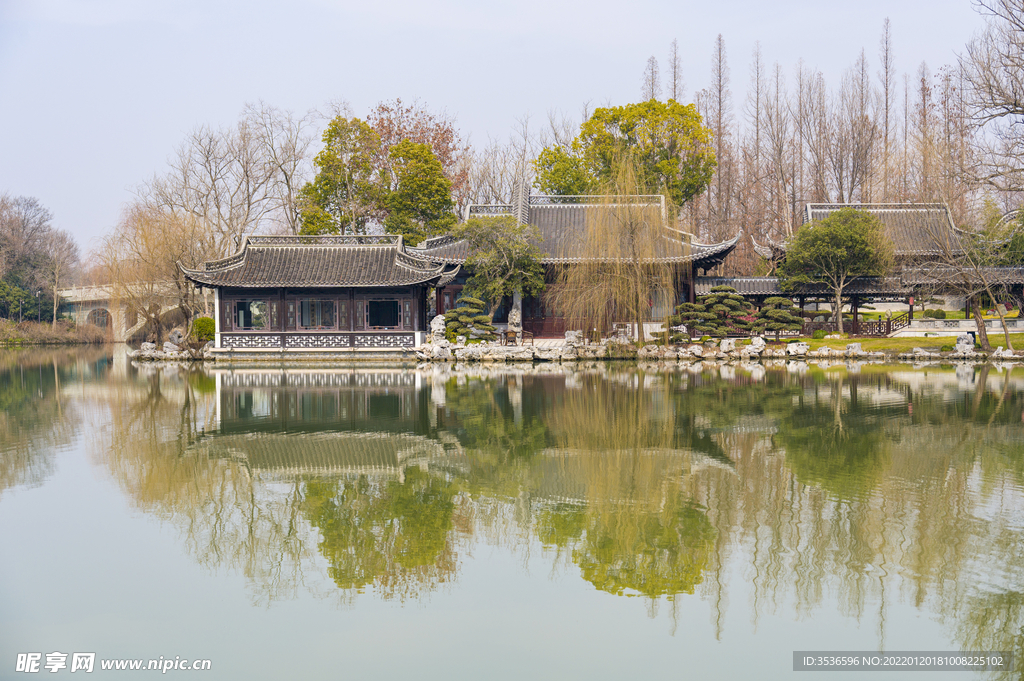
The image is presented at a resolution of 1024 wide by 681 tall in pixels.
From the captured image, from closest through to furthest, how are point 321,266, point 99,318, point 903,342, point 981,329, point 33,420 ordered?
point 33,420 < point 981,329 < point 903,342 < point 321,266 < point 99,318

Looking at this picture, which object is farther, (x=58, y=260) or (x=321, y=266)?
(x=58, y=260)

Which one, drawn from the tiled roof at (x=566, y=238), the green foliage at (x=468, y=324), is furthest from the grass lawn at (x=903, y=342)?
the green foliage at (x=468, y=324)

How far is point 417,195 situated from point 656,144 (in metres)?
9.84

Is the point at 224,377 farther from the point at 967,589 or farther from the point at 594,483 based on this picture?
the point at 967,589

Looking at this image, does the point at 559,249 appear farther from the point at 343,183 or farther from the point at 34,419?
the point at 34,419

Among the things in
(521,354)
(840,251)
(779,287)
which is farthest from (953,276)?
(521,354)

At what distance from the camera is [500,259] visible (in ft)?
85.5

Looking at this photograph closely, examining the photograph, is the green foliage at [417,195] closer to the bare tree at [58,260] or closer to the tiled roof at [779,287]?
the tiled roof at [779,287]

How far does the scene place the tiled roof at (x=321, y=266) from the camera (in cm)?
2530

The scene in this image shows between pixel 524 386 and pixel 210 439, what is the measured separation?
7667 mm

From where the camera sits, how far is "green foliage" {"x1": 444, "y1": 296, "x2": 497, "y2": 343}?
25.7 m

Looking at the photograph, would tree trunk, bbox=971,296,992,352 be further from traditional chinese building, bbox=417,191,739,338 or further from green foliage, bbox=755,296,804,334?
traditional chinese building, bbox=417,191,739,338

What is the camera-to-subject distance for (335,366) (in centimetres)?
2347

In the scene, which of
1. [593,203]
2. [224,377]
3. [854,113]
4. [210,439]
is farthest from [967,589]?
[854,113]
